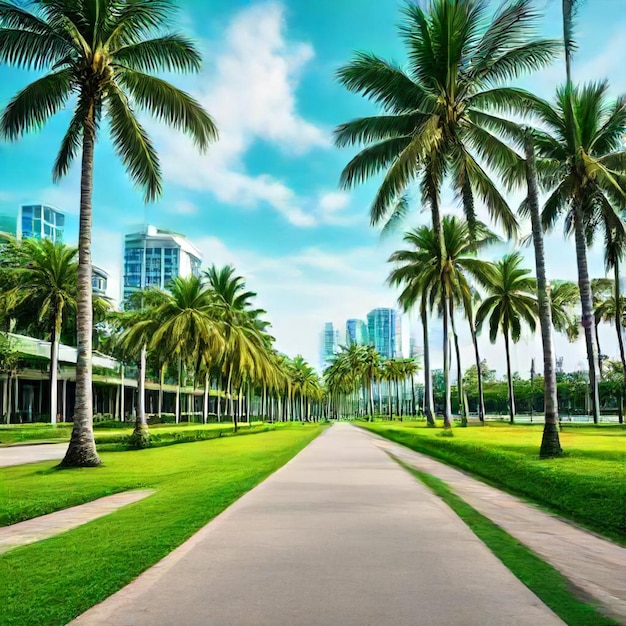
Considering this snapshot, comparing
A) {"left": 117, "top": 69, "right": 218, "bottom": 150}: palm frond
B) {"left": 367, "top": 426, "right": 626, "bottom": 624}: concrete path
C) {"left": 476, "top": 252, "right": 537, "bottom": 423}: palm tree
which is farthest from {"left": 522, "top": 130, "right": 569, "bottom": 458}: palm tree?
{"left": 476, "top": 252, "right": 537, "bottom": 423}: palm tree

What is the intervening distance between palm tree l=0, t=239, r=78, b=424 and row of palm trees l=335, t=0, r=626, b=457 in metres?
24.8

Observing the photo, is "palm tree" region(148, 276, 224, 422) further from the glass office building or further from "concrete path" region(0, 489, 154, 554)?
the glass office building

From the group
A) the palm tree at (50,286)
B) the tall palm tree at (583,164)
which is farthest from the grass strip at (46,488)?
the palm tree at (50,286)

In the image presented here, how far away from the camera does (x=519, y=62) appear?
21.6 m

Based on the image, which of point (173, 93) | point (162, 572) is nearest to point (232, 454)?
point (173, 93)

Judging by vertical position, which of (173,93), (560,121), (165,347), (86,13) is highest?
(560,121)

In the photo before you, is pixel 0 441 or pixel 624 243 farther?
pixel 0 441

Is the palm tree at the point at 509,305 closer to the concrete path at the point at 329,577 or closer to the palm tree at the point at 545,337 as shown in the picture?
the palm tree at the point at 545,337

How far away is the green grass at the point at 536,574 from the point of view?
4.78 m

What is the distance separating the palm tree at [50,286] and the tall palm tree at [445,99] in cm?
2478

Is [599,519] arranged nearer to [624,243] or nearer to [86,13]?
[86,13]

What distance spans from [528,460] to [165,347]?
85.0 feet

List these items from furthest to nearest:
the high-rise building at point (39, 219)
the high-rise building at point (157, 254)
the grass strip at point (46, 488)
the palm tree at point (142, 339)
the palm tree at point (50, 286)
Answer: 1. the high-rise building at point (157, 254)
2. the high-rise building at point (39, 219)
3. the palm tree at point (50, 286)
4. the palm tree at point (142, 339)
5. the grass strip at point (46, 488)

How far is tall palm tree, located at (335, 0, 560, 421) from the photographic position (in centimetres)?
2033
